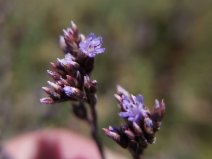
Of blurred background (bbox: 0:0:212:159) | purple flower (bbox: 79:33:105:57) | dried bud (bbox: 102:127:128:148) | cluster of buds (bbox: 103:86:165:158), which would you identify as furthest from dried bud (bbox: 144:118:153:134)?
blurred background (bbox: 0:0:212:159)

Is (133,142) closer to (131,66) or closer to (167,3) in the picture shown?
(131,66)

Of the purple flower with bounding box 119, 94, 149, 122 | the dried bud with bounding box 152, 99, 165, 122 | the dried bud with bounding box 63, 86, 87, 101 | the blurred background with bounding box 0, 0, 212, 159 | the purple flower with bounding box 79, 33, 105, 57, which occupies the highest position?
the blurred background with bounding box 0, 0, 212, 159

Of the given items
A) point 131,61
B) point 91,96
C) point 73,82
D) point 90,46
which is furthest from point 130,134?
point 131,61

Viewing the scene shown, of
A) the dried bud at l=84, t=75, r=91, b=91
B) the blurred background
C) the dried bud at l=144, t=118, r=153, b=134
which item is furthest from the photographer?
the blurred background

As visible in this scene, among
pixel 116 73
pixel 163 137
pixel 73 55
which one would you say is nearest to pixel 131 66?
pixel 116 73

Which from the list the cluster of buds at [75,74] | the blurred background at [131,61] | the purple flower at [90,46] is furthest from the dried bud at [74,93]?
the blurred background at [131,61]

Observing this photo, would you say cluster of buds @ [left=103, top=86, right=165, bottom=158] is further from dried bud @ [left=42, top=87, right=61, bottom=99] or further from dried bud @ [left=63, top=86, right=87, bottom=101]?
dried bud @ [left=42, top=87, right=61, bottom=99]

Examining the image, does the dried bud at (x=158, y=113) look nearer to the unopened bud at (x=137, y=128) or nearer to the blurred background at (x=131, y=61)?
the unopened bud at (x=137, y=128)

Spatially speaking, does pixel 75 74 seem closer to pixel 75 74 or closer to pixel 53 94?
pixel 75 74
